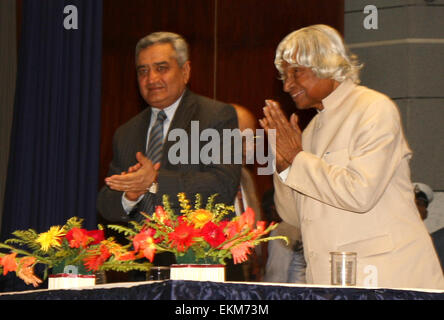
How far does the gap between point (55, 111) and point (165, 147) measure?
5.47 ft

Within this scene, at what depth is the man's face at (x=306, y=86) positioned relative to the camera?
276 centimetres

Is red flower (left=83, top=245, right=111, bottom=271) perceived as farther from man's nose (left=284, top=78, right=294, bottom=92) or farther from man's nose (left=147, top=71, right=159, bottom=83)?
man's nose (left=147, top=71, right=159, bottom=83)

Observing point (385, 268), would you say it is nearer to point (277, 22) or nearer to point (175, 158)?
point (175, 158)

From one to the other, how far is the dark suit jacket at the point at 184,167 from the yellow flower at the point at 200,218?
43.6 inches

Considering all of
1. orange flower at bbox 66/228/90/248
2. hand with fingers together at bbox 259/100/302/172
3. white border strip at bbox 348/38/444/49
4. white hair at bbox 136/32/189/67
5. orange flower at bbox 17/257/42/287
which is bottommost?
orange flower at bbox 17/257/42/287

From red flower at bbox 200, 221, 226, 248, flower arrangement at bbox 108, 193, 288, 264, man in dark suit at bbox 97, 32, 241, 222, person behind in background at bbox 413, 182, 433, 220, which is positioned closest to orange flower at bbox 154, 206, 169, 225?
flower arrangement at bbox 108, 193, 288, 264

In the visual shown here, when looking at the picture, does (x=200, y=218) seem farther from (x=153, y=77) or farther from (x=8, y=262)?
(x=153, y=77)

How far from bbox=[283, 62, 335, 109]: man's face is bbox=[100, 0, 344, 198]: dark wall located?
215 cm

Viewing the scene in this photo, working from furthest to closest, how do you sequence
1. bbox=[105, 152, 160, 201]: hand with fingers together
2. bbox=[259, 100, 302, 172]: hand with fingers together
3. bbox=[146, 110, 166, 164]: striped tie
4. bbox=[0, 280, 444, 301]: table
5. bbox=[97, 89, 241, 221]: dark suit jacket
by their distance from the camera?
bbox=[146, 110, 166, 164]: striped tie < bbox=[97, 89, 241, 221]: dark suit jacket < bbox=[105, 152, 160, 201]: hand with fingers together < bbox=[259, 100, 302, 172]: hand with fingers together < bbox=[0, 280, 444, 301]: table

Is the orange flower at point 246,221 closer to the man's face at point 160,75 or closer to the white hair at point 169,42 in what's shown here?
the man's face at point 160,75

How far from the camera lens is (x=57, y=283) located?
6.38 ft

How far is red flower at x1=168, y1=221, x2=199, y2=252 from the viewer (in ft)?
5.77

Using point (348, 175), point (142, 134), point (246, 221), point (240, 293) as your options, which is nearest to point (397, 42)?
point (142, 134)
